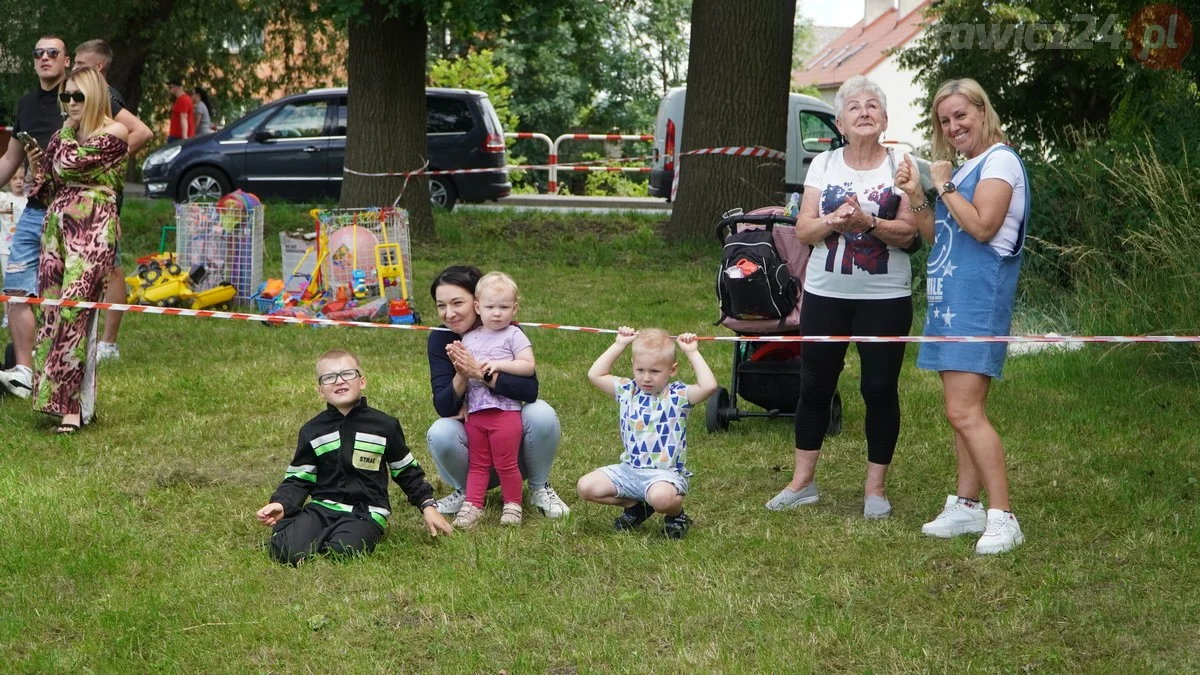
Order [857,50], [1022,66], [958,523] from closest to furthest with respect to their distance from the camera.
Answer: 1. [958,523]
2. [1022,66]
3. [857,50]

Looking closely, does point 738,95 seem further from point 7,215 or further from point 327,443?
point 327,443

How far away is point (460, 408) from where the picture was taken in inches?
221

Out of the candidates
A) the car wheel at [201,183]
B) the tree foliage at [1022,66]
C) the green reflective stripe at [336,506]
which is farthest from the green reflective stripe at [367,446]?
the tree foliage at [1022,66]

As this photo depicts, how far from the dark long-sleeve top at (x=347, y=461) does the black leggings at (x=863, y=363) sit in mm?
1755

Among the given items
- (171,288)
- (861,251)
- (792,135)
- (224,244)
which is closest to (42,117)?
(171,288)

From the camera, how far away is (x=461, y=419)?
566 cm

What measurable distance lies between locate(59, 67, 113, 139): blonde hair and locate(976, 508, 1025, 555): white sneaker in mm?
4950

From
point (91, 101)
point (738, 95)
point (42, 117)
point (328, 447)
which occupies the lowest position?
point (328, 447)

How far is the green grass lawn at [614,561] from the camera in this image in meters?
4.29

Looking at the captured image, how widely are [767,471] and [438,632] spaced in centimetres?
261

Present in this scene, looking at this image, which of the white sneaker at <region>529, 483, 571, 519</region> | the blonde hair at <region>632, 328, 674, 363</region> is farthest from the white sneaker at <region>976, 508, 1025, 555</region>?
the white sneaker at <region>529, 483, 571, 519</region>

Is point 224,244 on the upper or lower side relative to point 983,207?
lower

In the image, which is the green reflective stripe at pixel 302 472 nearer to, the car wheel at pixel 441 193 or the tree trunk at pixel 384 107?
the tree trunk at pixel 384 107

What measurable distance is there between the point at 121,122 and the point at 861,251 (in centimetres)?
419
